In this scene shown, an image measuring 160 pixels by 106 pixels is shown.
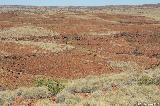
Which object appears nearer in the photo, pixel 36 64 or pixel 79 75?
pixel 79 75

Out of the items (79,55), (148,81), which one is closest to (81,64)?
(79,55)

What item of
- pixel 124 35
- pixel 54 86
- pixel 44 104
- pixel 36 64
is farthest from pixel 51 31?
pixel 44 104

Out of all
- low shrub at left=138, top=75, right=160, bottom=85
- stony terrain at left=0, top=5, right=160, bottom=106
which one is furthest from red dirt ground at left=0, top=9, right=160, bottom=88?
low shrub at left=138, top=75, right=160, bottom=85

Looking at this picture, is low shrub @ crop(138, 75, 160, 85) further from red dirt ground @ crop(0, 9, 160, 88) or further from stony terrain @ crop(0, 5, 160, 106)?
red dirt ground @ crop(0, 9, 160, 88)

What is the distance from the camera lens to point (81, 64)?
29734 mm

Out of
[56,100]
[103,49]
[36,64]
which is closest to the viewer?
[56,100]

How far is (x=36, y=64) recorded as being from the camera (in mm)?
29172

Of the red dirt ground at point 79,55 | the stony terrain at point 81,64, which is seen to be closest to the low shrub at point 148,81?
the stony terrain at point 81,64

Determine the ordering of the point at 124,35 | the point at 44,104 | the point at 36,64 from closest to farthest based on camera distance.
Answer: the point at 44,104 < the point at 36,64 < the point at 124,35

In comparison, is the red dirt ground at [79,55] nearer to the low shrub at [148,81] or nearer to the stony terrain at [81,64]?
the stony terrain at [81,64]

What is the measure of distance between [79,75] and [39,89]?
944cm

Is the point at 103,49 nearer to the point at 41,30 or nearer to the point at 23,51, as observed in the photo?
the point at 23,51

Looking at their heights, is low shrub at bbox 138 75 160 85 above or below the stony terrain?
above

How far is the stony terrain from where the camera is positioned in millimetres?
14922
